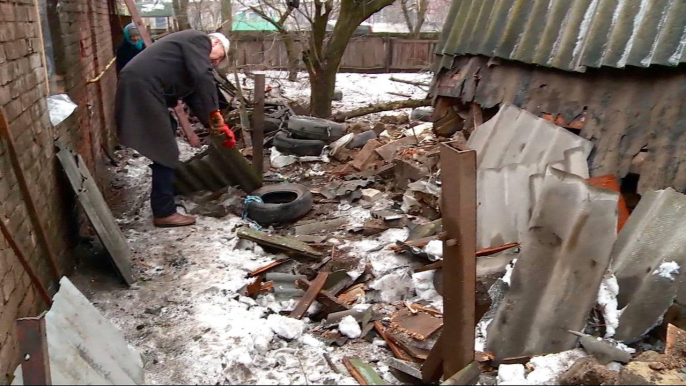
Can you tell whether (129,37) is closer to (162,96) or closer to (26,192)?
(162,96)

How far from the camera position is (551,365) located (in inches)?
104

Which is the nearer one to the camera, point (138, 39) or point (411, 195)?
point (411, 195)

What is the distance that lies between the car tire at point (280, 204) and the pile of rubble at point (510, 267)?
0.6 inches

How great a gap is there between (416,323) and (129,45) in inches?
267

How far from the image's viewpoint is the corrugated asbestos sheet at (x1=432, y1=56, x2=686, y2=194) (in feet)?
12.6

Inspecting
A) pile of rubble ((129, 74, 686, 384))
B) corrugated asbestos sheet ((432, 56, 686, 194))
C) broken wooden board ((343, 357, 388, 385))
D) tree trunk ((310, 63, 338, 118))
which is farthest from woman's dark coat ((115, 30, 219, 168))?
tree trunk ((310, 63, 338, 118))

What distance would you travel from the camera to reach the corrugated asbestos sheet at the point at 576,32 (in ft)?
13.0

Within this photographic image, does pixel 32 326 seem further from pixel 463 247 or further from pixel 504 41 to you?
pixel 504 41

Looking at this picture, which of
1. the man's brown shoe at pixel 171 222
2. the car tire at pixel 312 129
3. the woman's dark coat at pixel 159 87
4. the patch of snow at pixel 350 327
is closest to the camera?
the patch of snow at pixel 350 327

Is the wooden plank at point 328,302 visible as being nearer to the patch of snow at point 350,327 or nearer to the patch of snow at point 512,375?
the patch of snow at point 350,327

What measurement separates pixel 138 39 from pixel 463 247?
724cm

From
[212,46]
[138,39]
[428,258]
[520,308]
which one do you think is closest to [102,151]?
[138,39]

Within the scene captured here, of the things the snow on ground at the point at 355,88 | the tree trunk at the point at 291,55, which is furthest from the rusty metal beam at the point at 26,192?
the tree trunk at the point at 291,55

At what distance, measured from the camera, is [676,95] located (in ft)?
12.6
